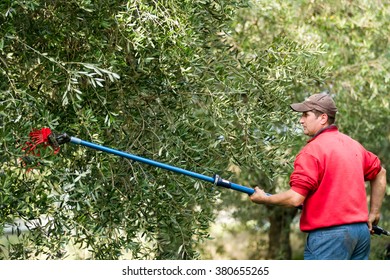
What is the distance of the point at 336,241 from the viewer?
5984 millimetres

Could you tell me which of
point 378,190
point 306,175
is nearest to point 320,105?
point 306,175

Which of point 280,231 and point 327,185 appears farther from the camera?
point 280,231

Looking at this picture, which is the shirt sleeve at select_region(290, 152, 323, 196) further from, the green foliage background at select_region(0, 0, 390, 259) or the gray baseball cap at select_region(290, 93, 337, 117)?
the green foliage background at select_region(0, 0, 390, 259)

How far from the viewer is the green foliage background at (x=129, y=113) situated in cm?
737

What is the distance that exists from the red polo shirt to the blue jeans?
53mm

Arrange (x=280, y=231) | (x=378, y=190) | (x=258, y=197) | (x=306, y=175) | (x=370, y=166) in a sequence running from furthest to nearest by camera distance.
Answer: (x=280, y=231)
(x=378, y=190)
(x=370, y=166)
(x=258, y=197)
(x=306, y=175)

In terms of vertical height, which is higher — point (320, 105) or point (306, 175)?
point (320, 105)

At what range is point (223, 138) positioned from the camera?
8.53 meters

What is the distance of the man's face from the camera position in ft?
20.6

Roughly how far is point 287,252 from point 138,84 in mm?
10931

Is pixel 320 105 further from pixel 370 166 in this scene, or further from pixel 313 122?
pixel 370 166

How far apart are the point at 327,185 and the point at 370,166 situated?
67 cm

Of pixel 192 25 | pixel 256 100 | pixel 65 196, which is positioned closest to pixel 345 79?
pixel 256 100

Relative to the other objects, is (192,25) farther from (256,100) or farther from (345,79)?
(345,79)
